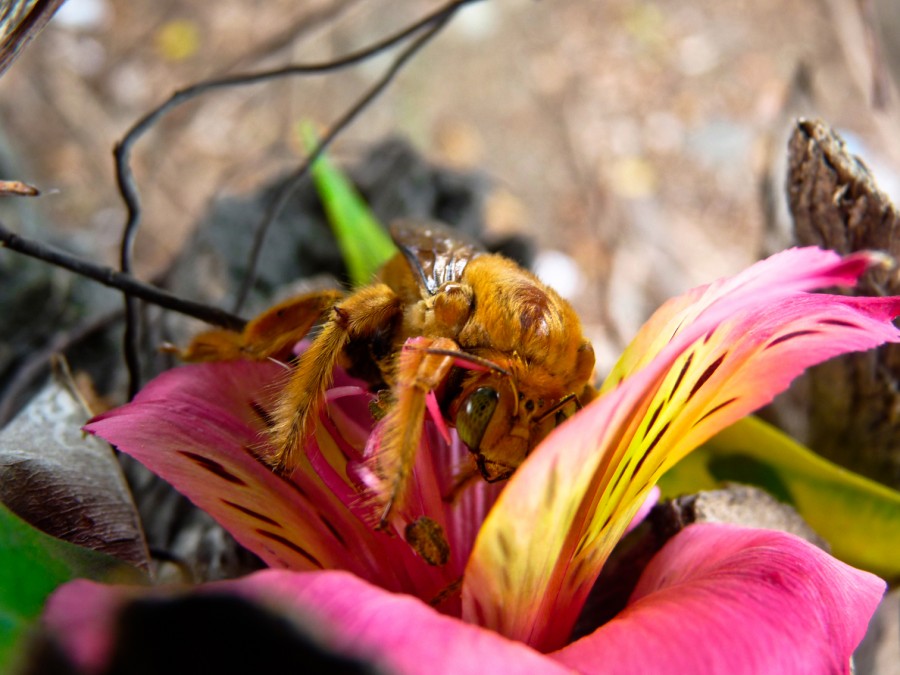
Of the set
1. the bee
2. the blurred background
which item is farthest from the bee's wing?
the blurred background

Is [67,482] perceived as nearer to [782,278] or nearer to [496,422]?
[496,422]

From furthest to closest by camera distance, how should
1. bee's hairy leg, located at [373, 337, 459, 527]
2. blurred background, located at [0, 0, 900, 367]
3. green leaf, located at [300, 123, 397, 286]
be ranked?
1. blurred background, located at [0, 0, 900, 367]
2. green leaf, located at [300, 123, 397, 286]
3. bee's hairy leg, located at [373, 337, 459, 527]

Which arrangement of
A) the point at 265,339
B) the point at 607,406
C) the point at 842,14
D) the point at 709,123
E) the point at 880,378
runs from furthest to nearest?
1. the point at 709,123
2. the point at 842,14
3. the point at 880,378
4. the point at 265,339
5. the point at 607,406

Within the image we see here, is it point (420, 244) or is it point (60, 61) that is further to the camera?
point (60, 61)

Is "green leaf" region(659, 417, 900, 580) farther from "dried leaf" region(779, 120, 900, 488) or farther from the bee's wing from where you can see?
the bee's wing

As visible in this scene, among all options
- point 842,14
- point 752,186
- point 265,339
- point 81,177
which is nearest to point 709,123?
point 752,186

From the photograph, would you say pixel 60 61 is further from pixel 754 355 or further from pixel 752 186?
pixel 754 355

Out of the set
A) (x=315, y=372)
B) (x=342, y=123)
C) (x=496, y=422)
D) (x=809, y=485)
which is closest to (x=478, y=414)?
(x=496, y=422)
